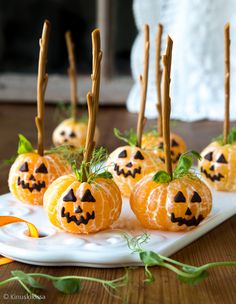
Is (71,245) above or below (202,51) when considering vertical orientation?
below

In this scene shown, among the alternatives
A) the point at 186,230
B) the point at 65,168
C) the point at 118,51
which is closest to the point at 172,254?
the point at 186,230

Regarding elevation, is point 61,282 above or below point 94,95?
below

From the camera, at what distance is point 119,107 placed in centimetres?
207

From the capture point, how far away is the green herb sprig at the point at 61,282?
24.1 inches

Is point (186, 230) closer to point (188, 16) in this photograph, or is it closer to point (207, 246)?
point (207, 246)

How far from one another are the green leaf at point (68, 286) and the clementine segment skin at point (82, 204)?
0.13 metres

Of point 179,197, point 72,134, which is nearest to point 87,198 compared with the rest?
point 179,197

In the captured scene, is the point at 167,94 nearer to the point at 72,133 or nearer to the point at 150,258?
the point at 150,258

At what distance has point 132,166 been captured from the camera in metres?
0.91

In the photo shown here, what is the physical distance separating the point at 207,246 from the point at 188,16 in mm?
1297

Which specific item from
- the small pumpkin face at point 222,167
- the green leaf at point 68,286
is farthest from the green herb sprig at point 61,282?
the small pumpkin face at point 222,167

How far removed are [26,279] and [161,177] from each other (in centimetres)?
22

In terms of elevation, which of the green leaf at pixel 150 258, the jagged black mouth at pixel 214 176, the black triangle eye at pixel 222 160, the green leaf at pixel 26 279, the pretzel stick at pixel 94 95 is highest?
the pretzel stick at pixel 94 95

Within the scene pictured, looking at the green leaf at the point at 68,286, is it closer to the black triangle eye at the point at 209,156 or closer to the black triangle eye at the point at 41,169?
the black triangle eye at the point at 41,169
